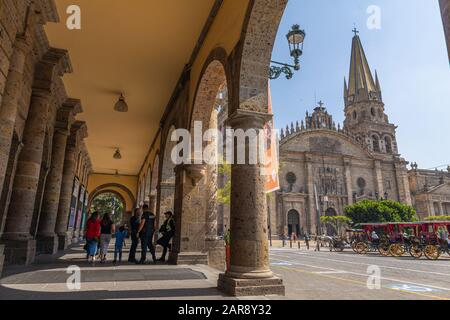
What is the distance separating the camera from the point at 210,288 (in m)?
4.49

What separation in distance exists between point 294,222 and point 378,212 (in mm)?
10703

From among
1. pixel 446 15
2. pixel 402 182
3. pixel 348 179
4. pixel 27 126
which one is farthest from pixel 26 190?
pixel 402 182

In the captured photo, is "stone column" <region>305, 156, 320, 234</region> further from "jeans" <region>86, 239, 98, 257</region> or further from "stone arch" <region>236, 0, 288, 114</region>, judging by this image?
"stone arch" <region>236, 0, 288, 114</region>

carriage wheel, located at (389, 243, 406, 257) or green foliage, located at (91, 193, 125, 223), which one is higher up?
green foliage, located at (91, 193, 125, 223)

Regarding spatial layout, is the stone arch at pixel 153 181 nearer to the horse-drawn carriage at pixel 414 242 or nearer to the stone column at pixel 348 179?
the horse-drawn carriage at pixel 414 242

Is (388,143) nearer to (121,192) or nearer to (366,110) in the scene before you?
(366,110)

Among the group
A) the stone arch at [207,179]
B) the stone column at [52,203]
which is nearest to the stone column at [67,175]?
the stone column at [52,203]

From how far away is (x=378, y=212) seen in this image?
Answer: 112 ft

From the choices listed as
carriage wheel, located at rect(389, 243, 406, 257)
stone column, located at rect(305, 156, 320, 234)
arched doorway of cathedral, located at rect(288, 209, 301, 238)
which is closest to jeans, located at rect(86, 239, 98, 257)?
carriage wheel, located at rect(389, 243, 406, 257)

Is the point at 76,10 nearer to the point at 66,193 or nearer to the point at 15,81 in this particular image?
the point at 15,81

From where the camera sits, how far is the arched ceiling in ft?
21.1

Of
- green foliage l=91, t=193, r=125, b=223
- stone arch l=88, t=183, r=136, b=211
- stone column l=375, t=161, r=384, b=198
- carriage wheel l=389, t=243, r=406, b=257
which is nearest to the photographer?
carriage wheel l=389, t=243, r=406, b=257
